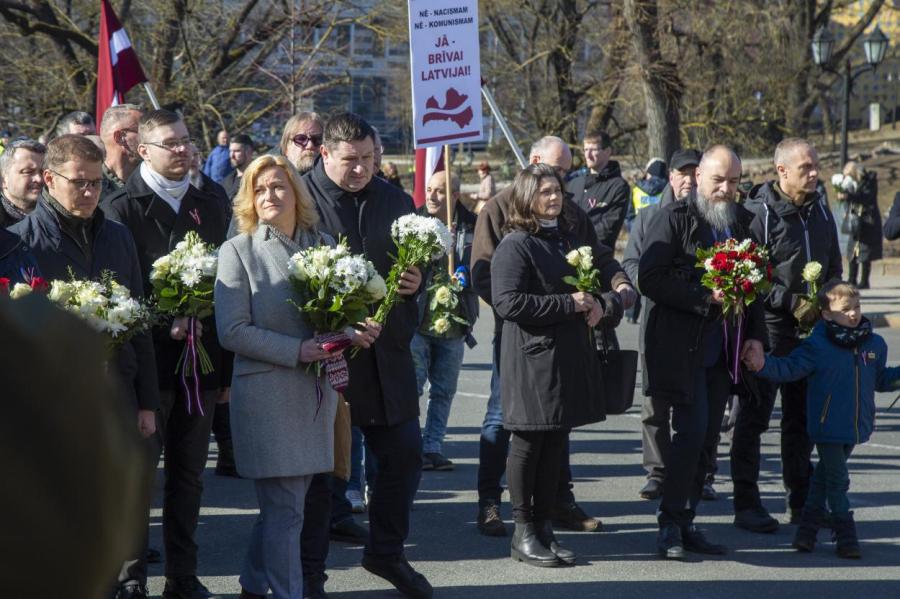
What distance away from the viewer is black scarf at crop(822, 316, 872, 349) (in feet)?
21.8

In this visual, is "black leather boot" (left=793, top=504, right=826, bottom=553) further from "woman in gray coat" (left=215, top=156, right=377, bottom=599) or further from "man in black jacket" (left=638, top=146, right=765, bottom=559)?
"woman in gray coat" (left=215, top=156, right=377, bottom=599)

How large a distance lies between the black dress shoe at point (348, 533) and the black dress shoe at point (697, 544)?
5.61 ft

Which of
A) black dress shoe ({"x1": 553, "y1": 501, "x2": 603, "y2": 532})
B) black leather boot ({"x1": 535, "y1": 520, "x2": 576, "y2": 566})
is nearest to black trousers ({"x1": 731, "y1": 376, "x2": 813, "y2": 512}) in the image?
black dress shoe ({"x1": 553, "y1": 501, "x2": 603, "y2": 532})

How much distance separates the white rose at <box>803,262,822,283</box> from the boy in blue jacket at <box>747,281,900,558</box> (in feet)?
0.72

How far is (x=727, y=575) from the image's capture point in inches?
244

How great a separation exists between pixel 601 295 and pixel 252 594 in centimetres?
227

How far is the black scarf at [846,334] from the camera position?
21.8 ft

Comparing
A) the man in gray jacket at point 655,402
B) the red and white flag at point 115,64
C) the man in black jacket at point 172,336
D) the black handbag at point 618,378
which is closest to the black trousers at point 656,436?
the man in gray jacket at point 655,402

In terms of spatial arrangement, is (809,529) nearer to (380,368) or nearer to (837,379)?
(837,379)

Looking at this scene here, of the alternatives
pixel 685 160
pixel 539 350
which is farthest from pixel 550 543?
pixel 685 160

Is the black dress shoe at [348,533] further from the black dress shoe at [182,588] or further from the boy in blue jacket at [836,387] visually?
the boy in blue jacket at [836,387]

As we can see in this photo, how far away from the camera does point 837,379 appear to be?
6.60 m

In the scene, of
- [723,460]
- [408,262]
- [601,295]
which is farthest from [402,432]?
[723,460]

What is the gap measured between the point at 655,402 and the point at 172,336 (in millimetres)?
3207
